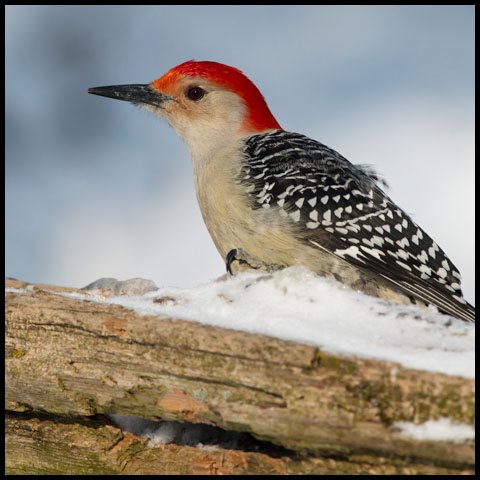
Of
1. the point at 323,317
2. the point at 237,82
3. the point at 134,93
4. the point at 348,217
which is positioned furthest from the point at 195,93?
the point at 323,317

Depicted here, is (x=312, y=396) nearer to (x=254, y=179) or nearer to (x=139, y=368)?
(x=139, y=368)

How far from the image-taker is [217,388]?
282cm

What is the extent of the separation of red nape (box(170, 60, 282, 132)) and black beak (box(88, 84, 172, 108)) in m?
0.25

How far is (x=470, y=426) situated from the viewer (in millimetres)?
2398

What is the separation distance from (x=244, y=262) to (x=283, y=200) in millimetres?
515

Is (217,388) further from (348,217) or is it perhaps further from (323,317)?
(348,217)

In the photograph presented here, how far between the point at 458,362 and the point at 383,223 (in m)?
2.42

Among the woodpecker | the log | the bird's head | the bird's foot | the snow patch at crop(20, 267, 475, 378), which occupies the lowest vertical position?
the log

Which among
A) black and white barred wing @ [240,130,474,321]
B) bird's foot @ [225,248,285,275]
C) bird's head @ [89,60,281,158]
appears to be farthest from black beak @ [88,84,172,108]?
bird's foot @ [225,248,285,275]

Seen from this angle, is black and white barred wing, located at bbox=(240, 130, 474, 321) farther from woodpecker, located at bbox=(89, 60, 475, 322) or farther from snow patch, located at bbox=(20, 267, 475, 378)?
snow patch, located at bbox=(20, 267, 475, 378)

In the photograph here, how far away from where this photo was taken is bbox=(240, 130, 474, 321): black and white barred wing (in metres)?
4.62

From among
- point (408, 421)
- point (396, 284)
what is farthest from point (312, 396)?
point (396, 284)

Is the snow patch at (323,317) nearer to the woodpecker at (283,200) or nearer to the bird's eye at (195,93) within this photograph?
the woodpecker at (283,200)

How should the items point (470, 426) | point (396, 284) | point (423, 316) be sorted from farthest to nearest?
point (396, 284), point (423, 316), point (470, 426)
